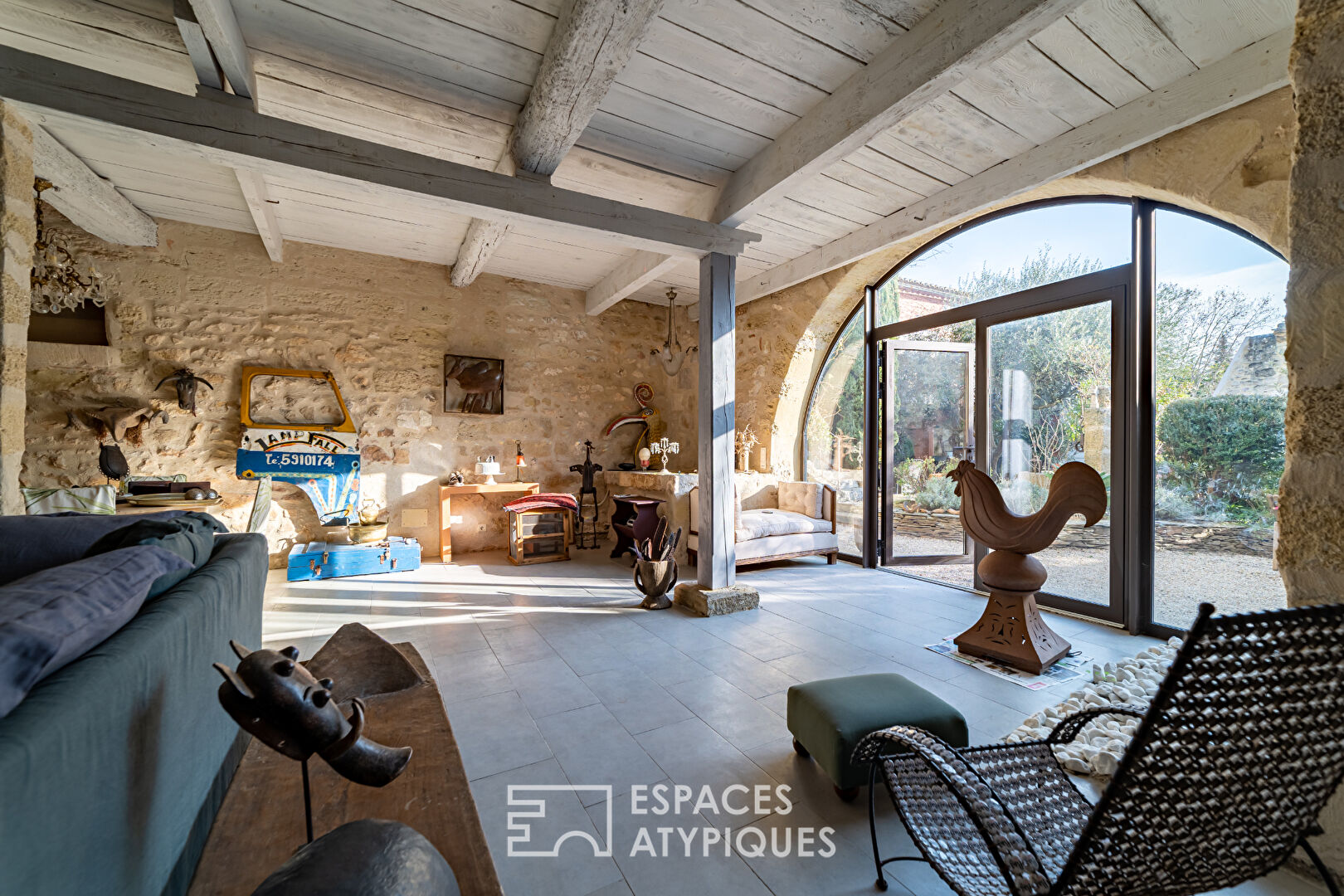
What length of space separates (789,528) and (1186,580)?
8.70ft

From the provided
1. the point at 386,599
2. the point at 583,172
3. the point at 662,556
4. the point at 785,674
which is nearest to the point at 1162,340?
the point at 785,674

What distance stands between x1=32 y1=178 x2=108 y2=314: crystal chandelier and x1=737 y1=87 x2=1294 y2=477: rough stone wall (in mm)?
5293

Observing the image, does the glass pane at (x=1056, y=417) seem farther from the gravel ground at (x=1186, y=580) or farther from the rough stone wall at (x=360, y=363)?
the rough stone wall at (x=360, y=363)

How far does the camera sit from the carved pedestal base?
109 inches

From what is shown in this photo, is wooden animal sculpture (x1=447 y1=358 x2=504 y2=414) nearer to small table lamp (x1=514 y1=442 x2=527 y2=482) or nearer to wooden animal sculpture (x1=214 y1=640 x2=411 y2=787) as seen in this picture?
small table lamp (x1=514 y1=442 x2=527 y2=482)

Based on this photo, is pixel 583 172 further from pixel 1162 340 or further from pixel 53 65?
pixel 1162 340

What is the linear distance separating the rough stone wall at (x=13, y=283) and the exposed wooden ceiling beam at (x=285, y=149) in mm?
273

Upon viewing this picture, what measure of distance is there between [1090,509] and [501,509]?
503 cm

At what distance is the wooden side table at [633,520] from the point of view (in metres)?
5.12

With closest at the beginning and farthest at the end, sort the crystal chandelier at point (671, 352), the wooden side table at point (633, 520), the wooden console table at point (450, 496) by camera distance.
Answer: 1. the wooden side table at point (633, 520)
2. the wooden console table at point (450, 496)
3. the crystal chandelier at point (671, 352)

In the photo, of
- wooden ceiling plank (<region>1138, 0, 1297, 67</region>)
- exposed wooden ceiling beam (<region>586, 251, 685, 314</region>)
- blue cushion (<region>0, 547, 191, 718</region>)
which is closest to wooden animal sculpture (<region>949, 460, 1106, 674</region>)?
wooden ceiling plank (<region>1138, 0, 1297, 67</region>)

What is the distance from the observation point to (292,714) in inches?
33.7

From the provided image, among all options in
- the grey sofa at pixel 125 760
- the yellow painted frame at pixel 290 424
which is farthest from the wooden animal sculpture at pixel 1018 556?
the yellow painted frame at pixel 290 424

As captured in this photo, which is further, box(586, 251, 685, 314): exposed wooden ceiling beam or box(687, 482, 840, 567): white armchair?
box(687, 482, 840, 567): white armchair
